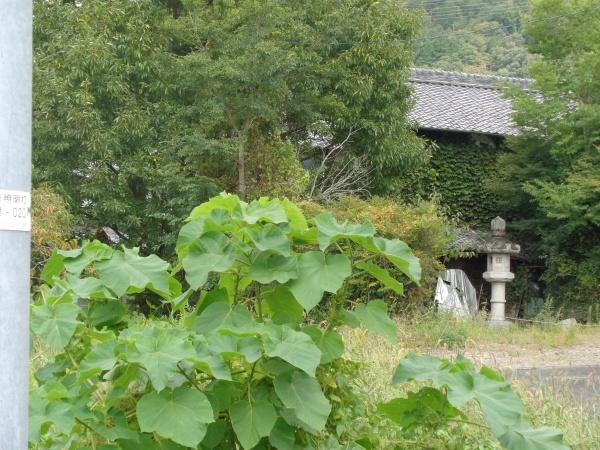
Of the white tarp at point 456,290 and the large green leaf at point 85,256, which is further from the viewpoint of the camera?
the white tarp at point 456,290

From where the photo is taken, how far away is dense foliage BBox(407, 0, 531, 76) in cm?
3853

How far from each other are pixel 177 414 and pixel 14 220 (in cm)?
101

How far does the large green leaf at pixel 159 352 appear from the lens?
7.21 ft

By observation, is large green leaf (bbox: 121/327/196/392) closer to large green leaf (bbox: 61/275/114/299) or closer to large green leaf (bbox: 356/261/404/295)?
large green leaf (bbox: 61/275/114/299)

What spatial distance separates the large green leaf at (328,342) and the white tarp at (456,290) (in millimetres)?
14814

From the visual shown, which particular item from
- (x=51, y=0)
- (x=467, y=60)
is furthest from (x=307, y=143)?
(x=467, y=60)

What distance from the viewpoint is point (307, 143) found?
1645 centimetres

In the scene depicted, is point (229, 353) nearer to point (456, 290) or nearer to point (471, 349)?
point (471, 349)

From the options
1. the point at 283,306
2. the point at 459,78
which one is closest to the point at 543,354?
the point at 283,306

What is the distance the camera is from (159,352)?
7.41 feet

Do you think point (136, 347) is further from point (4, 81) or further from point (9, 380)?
point (4, 81)

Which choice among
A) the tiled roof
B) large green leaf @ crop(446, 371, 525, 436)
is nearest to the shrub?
large green leaf @ crop(446, 371, 525, 436)

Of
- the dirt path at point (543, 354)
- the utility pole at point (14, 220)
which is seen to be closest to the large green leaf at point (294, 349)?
the utility pole at point (14, 220)

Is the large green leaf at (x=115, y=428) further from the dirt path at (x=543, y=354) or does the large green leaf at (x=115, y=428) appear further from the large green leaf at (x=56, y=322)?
the dirt path at (x=543, y=354)
